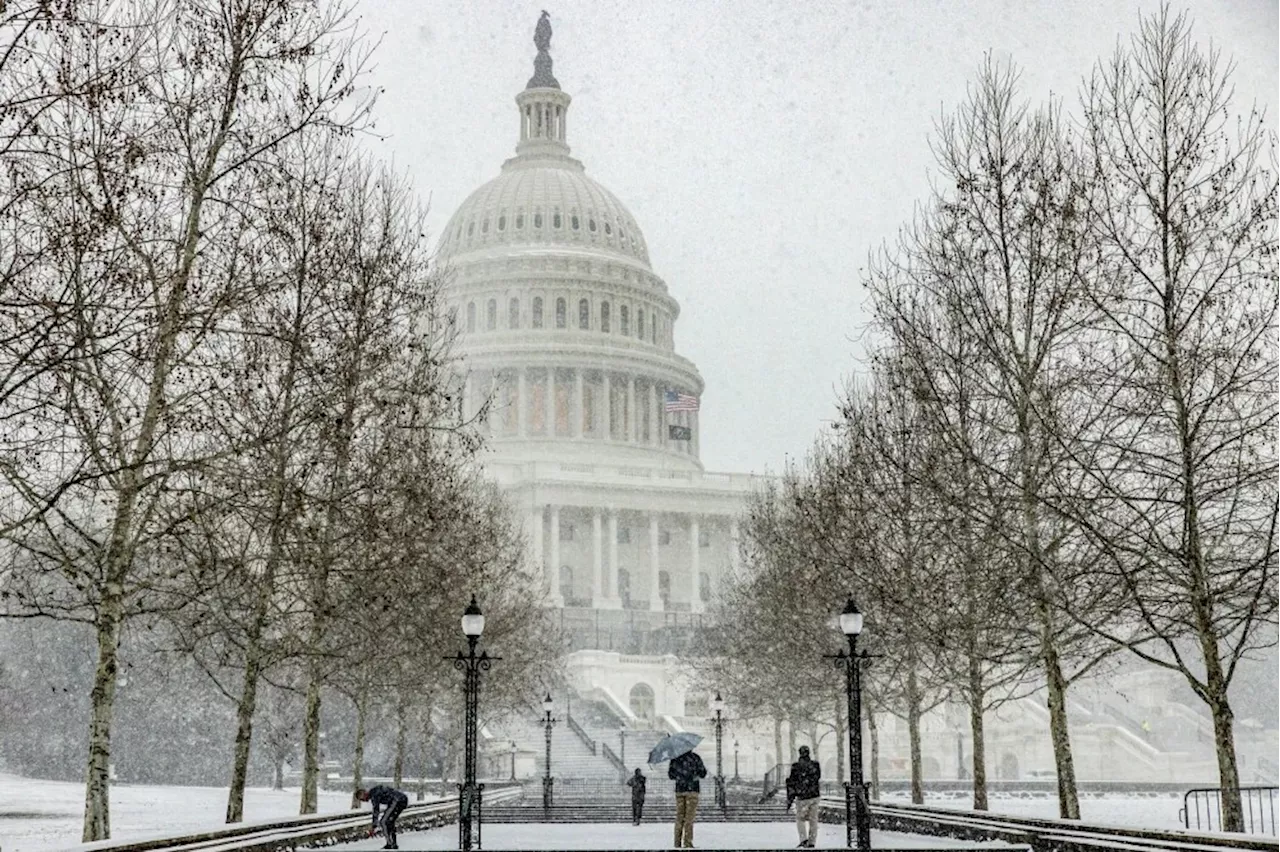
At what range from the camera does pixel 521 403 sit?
135750 millimetres

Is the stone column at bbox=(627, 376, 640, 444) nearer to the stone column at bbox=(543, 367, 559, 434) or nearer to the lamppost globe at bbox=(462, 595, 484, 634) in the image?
the stone column at bbox=(543, 367, 559, 434)

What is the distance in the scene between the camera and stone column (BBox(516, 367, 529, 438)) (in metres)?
134

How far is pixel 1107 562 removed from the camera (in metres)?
24.8

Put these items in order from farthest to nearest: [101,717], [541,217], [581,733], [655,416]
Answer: [541,217]
[655,416]
[581,733]
[101,717]

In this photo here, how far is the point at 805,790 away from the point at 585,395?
368ft

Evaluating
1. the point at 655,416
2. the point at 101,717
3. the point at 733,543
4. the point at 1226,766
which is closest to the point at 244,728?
the point at 101,717

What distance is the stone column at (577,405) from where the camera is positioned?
135m

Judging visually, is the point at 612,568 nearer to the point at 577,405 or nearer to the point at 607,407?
the point at 577,405

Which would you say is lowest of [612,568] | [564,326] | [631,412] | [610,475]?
[612,568]

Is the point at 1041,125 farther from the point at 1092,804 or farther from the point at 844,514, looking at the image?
the point at 1092,804

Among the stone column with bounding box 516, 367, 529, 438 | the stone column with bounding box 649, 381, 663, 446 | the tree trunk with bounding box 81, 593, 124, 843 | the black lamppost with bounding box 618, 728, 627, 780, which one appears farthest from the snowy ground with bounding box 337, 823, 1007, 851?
the stone column with bounding box 649, 381, 663, 446

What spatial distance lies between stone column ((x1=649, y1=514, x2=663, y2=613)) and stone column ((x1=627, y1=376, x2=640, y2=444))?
13.6 metres

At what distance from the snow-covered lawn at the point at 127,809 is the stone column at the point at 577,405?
7331cm

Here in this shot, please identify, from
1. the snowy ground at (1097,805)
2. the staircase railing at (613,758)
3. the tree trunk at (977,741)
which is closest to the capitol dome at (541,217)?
the staircase railing at (613,758)
